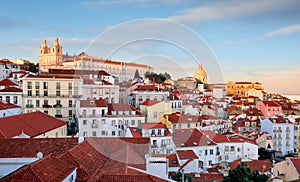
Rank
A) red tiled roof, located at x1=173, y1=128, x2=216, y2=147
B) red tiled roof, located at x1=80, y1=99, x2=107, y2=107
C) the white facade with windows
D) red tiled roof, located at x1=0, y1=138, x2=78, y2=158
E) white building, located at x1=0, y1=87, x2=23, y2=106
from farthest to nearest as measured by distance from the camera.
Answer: white building, located at x1=0, y1=87, x2=23, y2=106
the white facade with windows
red tiled roof, located at x1=80, y1=99, x2=107, y2=107
red tiled roof, located at x1=173, y1=128, x2=216, y2=147
red tiled roof, located at x1=0, y1=138, x2=78, y2=158

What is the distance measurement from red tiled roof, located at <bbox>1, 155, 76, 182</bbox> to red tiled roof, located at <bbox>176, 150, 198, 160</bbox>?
37.3 ft

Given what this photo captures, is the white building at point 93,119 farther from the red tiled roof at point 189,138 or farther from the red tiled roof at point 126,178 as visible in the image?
the red tiled roof at point 126,178

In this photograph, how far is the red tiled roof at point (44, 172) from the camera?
504cm

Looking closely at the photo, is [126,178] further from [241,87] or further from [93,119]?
[241,87]

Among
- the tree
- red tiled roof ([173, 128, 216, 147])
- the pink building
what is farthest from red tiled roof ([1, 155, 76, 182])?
the pink building

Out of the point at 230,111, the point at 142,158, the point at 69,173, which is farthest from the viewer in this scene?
the point at 230,111

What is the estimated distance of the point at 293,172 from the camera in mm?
13164

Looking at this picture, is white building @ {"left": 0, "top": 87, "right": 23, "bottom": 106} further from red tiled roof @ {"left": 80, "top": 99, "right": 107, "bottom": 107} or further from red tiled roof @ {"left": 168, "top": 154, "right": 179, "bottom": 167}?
red tiled roof @ {"left": 168, "top": 154, "right": 179, "bottom": 167}

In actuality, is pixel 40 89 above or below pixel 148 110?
above

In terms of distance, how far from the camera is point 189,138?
19.0m

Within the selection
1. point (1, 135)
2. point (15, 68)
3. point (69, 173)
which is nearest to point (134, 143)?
point (69, 173)

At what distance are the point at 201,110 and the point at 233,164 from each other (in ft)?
19.4

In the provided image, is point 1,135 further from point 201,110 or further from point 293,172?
point 201,110

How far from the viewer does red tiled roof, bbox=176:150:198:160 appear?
54.2 feet
